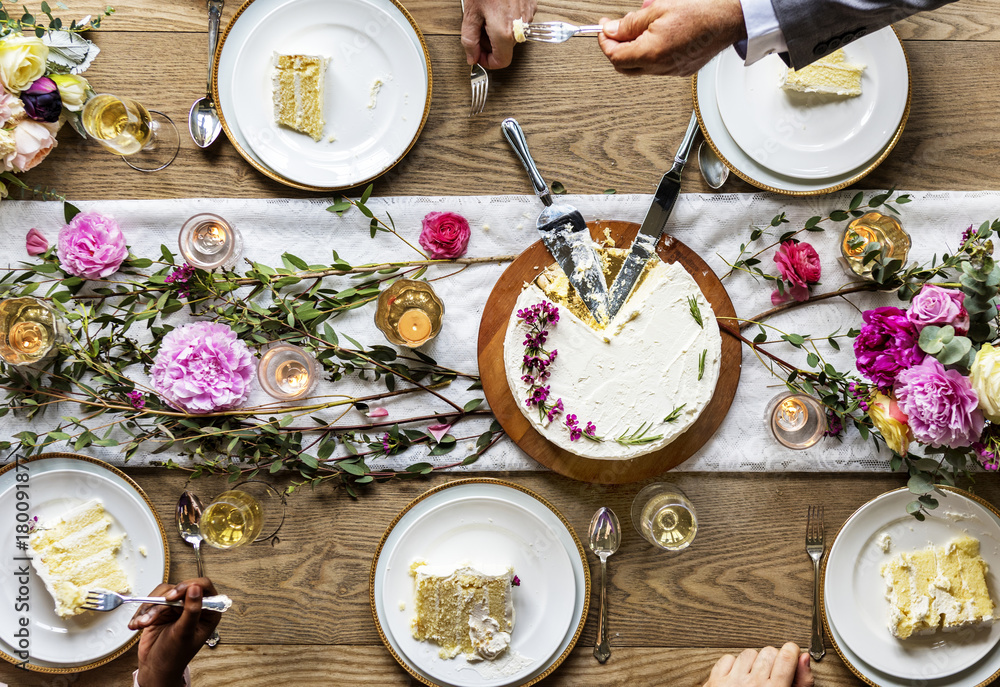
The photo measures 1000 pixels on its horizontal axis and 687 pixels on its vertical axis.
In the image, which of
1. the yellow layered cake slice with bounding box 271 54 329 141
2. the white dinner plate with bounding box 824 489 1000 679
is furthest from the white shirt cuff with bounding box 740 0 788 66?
the white dinner plate with bounding box 824 489 1000 679

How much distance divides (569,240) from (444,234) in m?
0.33

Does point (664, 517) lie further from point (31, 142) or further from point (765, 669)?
point (31, 142)

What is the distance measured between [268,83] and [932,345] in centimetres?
169

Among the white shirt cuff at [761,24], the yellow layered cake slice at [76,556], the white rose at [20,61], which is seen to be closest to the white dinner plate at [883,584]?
the white shirt cuff at [761,24]

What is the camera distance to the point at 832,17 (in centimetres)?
120

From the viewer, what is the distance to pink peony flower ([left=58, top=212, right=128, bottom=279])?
1.65 m

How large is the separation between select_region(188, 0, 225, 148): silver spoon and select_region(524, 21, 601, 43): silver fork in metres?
0.84

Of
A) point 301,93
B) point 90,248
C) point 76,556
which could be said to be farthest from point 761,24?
point 76,556

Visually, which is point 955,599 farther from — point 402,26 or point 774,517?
point 402,26

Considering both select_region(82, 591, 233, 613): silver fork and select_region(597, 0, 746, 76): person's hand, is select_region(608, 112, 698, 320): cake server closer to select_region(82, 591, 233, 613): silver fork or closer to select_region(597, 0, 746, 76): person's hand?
select_region(597, 0, 746, 76): person's hand

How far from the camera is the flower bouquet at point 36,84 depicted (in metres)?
1.59

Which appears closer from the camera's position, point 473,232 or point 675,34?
point 675,34

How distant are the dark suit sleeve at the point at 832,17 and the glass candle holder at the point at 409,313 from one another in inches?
38.7

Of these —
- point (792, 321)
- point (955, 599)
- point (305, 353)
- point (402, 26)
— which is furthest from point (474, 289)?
point (955, 599)
